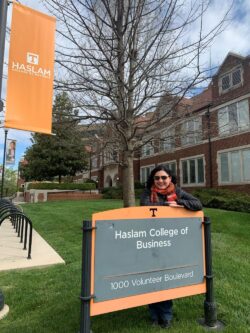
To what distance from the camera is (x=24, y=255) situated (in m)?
6.78

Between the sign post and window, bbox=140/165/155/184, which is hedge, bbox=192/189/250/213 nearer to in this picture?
window, bbox=140/165/155/184

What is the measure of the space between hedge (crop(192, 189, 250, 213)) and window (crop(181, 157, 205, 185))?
3.51 m

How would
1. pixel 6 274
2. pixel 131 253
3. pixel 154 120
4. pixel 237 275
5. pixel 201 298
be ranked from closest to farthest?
1. pixel 131 253
2. pixel 201 298
3. pixel 237 275
4. pixel 6 274
5. pixel 154 120

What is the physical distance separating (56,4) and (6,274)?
5.15 metres

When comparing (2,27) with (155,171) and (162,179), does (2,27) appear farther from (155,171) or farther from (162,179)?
(162,179)

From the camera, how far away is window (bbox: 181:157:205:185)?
2336 centimetres

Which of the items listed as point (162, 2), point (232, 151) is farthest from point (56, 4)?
point (232, 151)

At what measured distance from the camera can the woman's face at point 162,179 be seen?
3.70 m

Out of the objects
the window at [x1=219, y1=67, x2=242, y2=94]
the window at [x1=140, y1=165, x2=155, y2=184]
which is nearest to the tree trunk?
the window at [x1=219, y1=67, x2=242, y2=94]

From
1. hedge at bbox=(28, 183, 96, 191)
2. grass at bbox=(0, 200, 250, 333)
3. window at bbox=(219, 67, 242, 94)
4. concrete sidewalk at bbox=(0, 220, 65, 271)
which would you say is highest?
window at bbox=(219, 67, 242, 94)

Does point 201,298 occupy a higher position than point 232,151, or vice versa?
point 232,151

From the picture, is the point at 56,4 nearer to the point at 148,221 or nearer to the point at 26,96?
the point at 26,96

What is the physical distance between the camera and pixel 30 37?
467 cm

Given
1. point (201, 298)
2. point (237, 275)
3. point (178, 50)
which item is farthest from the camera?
point (178, 50)
